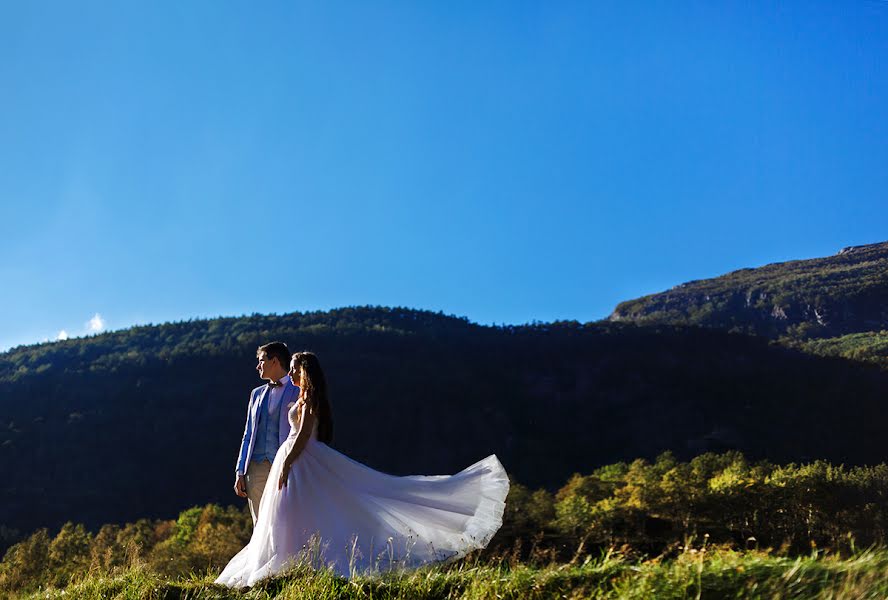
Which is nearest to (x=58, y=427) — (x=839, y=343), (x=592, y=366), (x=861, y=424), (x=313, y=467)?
(x=592, y=366)

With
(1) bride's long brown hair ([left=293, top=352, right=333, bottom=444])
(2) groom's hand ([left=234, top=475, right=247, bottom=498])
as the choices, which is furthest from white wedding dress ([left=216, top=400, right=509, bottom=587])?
(2) groom's hand ([left=234, top=475, right=247, bottom=498])

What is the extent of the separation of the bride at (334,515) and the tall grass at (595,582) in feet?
0.88

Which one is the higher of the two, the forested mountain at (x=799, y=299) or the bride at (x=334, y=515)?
the forested mountain at (x=799, y=299)

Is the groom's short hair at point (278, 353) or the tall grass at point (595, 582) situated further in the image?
the groom's short hair at point (278, 353)

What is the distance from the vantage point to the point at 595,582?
471cm

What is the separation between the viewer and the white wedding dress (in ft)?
20.0

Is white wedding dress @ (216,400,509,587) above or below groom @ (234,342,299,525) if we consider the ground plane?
below

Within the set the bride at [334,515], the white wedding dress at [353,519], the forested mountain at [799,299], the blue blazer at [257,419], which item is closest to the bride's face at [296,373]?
the bride at [334,515]

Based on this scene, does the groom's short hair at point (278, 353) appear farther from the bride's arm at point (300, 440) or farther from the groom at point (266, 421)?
the bride's arm at point (300, 440)

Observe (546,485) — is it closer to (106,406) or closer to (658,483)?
(658,483)

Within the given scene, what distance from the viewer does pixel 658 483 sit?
3431cm

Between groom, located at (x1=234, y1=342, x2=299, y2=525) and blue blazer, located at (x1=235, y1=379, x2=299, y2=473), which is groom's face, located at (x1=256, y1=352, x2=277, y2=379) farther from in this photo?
blue blazer, located at (x1=235, y1=379, x2=299, y2=473)

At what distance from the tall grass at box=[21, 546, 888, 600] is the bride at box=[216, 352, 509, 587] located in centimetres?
27

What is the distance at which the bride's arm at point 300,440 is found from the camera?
21.0 feet
